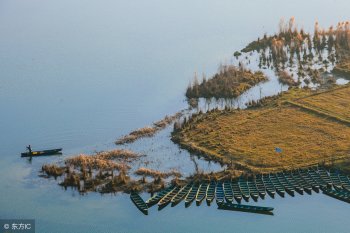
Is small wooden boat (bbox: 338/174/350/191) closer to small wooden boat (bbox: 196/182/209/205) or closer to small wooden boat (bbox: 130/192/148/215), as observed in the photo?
small wooden boat (bbox: 196/182/209/205)

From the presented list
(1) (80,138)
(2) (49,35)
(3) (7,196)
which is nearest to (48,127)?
(1) (80,138)

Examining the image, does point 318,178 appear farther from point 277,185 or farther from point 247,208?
point 247,208

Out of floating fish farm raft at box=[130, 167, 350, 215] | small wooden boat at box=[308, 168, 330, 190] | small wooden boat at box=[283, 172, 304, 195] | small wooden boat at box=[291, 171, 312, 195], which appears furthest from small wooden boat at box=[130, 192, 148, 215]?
small wooden boat at box=[308, 168, 330, 190]

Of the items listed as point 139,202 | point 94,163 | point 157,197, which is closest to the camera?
point 139,202

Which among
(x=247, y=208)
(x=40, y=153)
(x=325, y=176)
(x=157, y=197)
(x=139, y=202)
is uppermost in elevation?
(x=40, y=153)

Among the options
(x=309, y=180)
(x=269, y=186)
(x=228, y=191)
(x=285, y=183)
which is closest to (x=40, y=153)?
(x=228, y=191)
